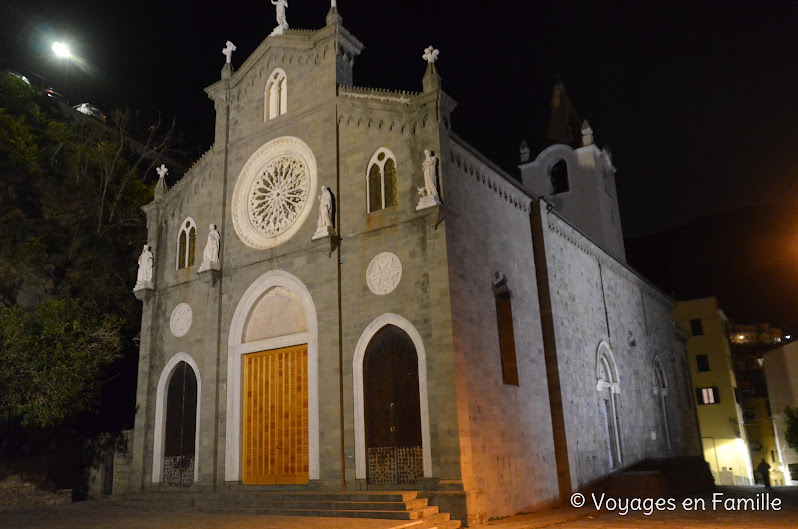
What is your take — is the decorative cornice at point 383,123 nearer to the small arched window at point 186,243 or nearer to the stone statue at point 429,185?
the stone statue at point 429,185

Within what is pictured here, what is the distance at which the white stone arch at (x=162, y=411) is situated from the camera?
20.7 metres

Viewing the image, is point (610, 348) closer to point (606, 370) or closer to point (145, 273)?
point (606, 370)

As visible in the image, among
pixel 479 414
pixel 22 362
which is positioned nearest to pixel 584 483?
Answer: pixel 479 414

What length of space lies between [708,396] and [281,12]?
41177mm

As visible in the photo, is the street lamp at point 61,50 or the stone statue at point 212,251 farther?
the street lamp at point 61,50

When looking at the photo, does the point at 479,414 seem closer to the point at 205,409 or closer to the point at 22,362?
the point at 205,409

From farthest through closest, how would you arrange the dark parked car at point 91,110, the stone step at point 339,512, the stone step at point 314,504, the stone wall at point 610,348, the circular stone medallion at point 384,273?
the dark parked car at point 91,110, the stone wall at point 610,348, the circular stone medallion at point 384,273, the stone step at point 314,504, the stone step at point 339,512

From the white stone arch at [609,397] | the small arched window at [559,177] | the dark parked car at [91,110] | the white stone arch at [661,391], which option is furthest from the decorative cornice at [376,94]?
the dark parked car at [91,110]

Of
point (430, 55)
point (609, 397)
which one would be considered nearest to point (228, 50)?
point (430, 55)

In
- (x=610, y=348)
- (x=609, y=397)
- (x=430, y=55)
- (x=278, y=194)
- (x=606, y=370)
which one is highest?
(x=430, y=55)

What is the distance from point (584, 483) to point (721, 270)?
92.5 metres

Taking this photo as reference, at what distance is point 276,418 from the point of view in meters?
19.0

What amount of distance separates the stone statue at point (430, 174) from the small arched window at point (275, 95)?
705 cm

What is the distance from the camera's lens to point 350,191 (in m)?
18.7
